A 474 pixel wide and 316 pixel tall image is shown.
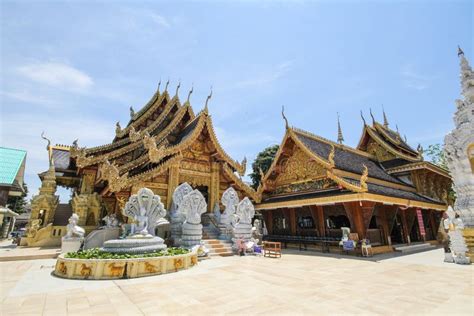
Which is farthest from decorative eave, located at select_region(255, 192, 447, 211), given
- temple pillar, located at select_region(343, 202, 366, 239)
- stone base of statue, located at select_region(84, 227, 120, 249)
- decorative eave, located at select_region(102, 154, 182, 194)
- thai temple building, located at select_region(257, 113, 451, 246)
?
stone base of statue, located at select_region(84, 227, 120, 249)

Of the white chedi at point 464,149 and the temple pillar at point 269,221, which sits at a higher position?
the white chedi at point 464,149

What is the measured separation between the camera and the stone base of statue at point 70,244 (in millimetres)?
8133

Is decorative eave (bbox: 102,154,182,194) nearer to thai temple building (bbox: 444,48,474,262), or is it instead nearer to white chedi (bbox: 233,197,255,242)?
white chedi (bbox: 233,197,255,242)

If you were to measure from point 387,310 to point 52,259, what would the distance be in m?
9.54

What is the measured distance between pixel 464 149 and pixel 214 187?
10.5 meters

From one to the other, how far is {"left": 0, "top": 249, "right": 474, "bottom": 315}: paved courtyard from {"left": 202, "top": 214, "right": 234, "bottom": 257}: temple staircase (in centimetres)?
309

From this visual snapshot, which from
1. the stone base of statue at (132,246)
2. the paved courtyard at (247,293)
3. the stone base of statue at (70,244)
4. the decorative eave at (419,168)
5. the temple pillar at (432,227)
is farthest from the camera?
the temple pillar at (432,227)

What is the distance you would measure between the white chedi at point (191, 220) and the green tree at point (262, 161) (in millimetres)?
18182

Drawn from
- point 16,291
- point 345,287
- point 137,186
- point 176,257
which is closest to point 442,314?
point 345,287

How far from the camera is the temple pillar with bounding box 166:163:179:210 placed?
10.6m

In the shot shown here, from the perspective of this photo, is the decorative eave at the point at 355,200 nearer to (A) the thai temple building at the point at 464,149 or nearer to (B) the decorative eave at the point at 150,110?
(A) the thai temple building at the point at 464,149

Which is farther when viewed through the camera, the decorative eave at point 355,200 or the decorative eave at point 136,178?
the decorative eave at point 355,200

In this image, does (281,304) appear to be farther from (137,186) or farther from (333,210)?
(333,210)

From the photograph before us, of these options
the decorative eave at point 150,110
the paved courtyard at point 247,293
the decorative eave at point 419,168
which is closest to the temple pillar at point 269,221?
the decorative eave at point 419,168
